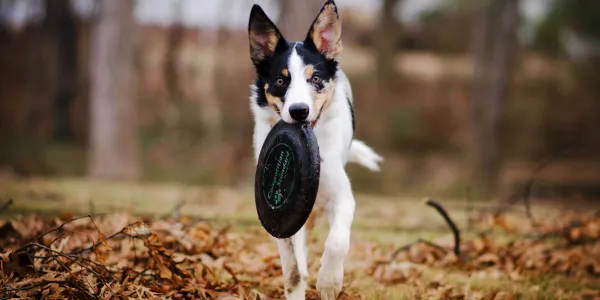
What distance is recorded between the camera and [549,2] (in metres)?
29.3

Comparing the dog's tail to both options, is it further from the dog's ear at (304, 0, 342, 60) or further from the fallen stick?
the dog's ear at (304, 0, 342, 60)

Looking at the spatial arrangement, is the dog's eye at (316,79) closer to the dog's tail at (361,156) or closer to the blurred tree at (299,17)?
the dog's tail at (361,156)

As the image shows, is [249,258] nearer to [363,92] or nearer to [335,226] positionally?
[335,226]

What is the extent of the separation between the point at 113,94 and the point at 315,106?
11.7m

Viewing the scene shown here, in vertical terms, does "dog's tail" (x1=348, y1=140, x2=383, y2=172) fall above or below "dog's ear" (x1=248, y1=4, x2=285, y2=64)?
below

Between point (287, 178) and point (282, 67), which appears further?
point (282, 67)

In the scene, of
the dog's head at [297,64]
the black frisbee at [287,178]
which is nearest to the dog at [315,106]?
the dog's head at [297,64]

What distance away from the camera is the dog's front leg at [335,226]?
13.9ft

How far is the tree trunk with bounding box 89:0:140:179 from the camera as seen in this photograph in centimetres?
1512

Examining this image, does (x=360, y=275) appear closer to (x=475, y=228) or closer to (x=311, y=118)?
(x=311, y=118)

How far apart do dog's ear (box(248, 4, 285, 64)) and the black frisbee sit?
1.84 feet

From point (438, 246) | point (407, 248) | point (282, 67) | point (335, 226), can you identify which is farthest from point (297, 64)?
point (438, 246)

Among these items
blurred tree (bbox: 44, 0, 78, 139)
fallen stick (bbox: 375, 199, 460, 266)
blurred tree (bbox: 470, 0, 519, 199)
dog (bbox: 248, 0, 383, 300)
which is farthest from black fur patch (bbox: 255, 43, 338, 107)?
blurred tree (bbox: 44, 0, 78, 139)

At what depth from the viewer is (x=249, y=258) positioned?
5898 mm
